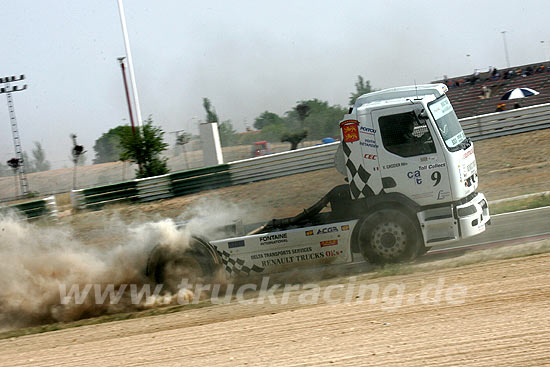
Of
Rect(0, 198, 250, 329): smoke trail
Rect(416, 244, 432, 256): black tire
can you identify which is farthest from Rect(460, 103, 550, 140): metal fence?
Rect(0, 198, 250, 329): smoke trail

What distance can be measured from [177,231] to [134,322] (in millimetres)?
1833

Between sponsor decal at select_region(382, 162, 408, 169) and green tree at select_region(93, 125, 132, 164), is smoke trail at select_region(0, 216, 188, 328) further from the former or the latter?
green tree at select_region(93, 125, 132, 164)

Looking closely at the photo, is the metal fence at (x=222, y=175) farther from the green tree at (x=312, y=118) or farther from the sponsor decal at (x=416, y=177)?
the sponsor decal at (x=416, y=177)

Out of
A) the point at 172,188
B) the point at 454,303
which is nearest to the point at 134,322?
the point at 454,303

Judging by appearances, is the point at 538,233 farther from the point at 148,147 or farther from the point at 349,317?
the point at 148,147

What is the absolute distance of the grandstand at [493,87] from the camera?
3072cm

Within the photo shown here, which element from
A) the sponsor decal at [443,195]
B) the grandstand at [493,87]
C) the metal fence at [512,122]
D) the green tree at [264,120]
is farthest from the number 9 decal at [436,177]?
the grandstand at [493,87]

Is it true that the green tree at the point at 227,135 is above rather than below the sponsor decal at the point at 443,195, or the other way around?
above

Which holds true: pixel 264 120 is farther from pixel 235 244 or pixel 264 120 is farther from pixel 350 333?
pixel 350 333

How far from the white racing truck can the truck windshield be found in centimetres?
2

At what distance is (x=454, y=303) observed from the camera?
6633 mm

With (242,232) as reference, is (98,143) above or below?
above

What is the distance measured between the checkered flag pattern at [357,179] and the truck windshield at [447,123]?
1271 mm

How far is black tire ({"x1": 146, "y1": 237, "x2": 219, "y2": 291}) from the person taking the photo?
9.49 meters
